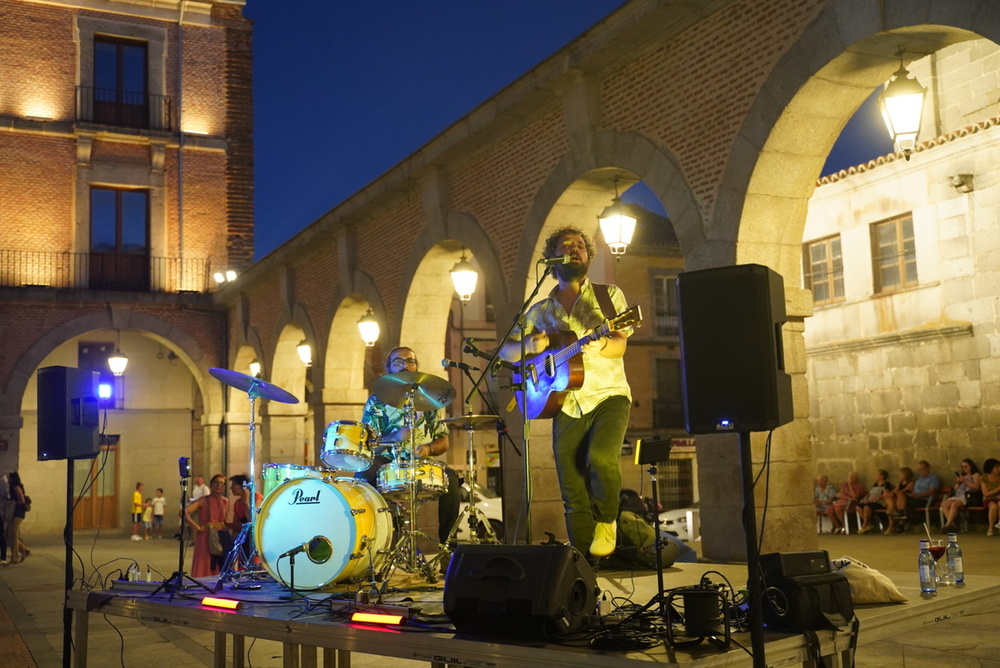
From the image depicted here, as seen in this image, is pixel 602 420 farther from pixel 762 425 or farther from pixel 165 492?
A: pixel 165 492

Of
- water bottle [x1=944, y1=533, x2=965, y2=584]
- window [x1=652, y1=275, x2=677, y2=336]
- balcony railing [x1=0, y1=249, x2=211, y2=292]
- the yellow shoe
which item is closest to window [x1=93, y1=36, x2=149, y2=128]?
balcony railing [x1=0, y1=249, x2=211, y2=292]

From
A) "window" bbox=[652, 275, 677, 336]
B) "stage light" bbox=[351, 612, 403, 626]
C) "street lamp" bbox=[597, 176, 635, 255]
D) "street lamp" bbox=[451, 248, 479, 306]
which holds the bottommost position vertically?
"stage light" bbox=[351, 612, 403, 626]

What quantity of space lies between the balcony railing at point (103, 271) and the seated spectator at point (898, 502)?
15.2 meters

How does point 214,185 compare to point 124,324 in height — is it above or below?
above

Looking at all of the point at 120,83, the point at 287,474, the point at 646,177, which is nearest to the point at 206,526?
the point at 287,474

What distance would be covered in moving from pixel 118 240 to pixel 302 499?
735 inches

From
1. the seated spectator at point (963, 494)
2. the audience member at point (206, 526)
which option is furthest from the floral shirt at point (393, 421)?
the seated spectator at point (963, 494)

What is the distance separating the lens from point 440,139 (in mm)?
12094

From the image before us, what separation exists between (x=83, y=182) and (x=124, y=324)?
11.0 feet

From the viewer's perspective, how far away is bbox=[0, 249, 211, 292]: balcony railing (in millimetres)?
21672

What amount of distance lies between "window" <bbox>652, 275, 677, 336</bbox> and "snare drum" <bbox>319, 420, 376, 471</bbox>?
24.2m

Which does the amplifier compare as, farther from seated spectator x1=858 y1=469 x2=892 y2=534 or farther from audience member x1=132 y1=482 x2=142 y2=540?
audience member x1=132 y1=482 x2=142 y2=540

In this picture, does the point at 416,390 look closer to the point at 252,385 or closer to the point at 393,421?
the point at 393,421

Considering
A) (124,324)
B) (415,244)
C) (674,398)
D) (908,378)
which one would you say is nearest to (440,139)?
(415,244)
